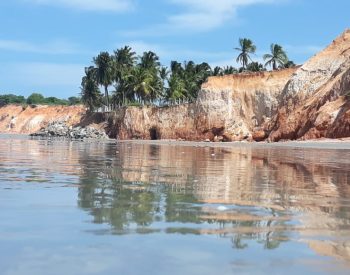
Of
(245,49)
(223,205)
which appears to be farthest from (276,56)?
(223,205)

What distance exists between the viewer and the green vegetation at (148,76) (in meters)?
71.9

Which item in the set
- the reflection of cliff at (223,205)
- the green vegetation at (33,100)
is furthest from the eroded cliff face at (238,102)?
the green vegetation at (33,100)

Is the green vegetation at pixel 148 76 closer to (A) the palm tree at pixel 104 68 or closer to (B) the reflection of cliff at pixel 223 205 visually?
(A) the palm tree at pixel 104 68

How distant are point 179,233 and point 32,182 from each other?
5.00m

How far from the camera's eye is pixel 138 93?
73.4 meters

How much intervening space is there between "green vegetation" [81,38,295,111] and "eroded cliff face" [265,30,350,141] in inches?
654

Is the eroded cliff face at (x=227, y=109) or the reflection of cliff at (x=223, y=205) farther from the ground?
the eroded cliff face at (x=227, y=109)

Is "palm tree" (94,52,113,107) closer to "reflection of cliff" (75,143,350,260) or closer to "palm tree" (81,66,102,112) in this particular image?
"palm tree" (81,66,102,112)

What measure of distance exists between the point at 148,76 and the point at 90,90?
56.7 ft

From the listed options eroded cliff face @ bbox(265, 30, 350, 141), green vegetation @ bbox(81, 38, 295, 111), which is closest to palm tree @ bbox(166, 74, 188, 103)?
green vegetation @ bbox(81, 38, 295, 111)

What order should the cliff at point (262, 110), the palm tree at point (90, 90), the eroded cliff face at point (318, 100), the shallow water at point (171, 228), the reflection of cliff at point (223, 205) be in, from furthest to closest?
the palm tree at point (90, 90) → the cliff at point (262, 110) → the eroded cliff face at point (318, 100) → the reflection of cliff at point (223, 205) → the shallow water at point (171, 228)

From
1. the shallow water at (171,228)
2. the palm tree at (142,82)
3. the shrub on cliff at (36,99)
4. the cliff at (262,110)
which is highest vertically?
the shrub on cliff at (36,99)

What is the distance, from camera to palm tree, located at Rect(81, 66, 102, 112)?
282 ft

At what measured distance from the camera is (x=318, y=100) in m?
46.2
